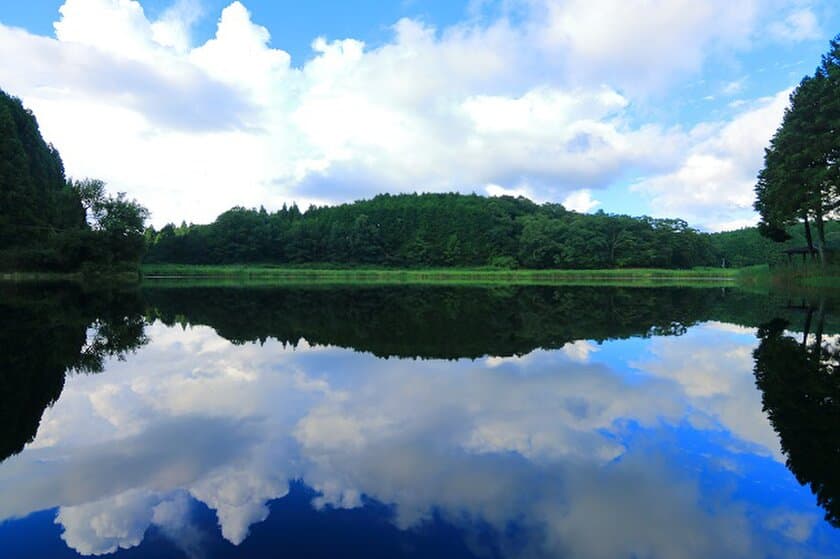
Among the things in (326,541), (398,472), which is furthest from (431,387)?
(326,541)

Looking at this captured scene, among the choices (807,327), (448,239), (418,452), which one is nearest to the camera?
(418,452)

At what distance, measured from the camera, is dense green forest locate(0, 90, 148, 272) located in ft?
154

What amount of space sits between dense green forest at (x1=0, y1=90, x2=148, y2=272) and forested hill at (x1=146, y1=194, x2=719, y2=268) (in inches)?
1594

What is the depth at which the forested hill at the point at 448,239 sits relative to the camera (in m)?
90.0

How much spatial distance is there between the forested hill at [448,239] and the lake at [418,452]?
82.6m

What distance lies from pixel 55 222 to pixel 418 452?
2432 inches

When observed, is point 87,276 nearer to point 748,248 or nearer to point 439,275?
point 439,275

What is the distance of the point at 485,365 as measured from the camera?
9320mm

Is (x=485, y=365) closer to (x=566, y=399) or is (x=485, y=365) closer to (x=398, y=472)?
(x=566, y=399)

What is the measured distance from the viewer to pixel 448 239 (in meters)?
107

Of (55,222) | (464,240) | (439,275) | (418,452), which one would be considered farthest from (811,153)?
(464,240)

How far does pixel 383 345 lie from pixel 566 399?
5127 mm

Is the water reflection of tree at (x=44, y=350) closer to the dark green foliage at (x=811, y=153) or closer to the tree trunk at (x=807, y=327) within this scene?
the tree trunk at (x=807, y=327)

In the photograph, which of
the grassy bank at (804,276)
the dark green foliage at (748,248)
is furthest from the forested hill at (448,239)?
the grassy bank at (804,276)
